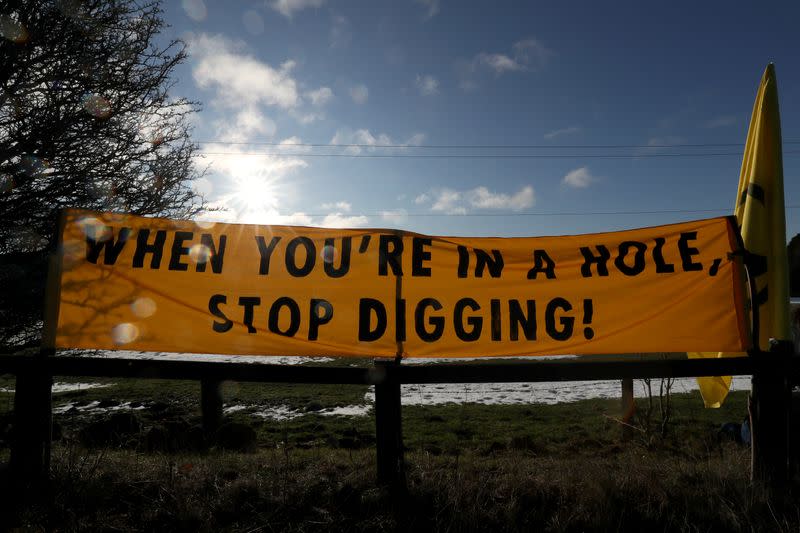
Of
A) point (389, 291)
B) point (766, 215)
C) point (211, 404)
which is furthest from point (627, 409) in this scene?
point (211, 404)

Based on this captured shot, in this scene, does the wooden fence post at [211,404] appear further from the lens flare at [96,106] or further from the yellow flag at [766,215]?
the yellow flag at [766,215]

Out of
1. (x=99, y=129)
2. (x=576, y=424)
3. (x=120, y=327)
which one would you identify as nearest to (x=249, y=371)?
(x=120, y=327)

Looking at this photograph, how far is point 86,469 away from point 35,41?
19.7ft

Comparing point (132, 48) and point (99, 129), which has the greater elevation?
point (132, 48)

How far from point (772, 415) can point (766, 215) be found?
194 cm

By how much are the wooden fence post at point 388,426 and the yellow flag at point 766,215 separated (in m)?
3.15

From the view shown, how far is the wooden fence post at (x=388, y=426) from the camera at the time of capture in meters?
3.43

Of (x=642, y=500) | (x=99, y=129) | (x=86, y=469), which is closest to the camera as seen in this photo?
(x=642, y=500)

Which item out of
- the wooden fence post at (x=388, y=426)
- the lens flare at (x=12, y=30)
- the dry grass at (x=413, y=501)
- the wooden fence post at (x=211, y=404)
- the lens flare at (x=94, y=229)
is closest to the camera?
the dry grass at (x=413, y=501)

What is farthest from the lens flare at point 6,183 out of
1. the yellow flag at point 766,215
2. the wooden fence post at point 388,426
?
the yellow flag at point 766,215

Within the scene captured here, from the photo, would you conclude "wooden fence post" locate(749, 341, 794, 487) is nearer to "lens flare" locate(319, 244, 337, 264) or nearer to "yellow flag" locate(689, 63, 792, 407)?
"yellow flag" locate(689, 63, 792, 407)

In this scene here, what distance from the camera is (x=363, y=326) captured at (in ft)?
13.8

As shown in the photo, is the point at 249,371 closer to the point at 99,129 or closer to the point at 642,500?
the point at 642,500

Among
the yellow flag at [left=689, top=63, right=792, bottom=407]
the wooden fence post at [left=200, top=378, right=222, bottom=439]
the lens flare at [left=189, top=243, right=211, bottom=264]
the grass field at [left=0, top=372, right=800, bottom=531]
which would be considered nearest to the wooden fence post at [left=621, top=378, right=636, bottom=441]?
the yellow flag at [left=689, top=63, right=792, bottom=407]
